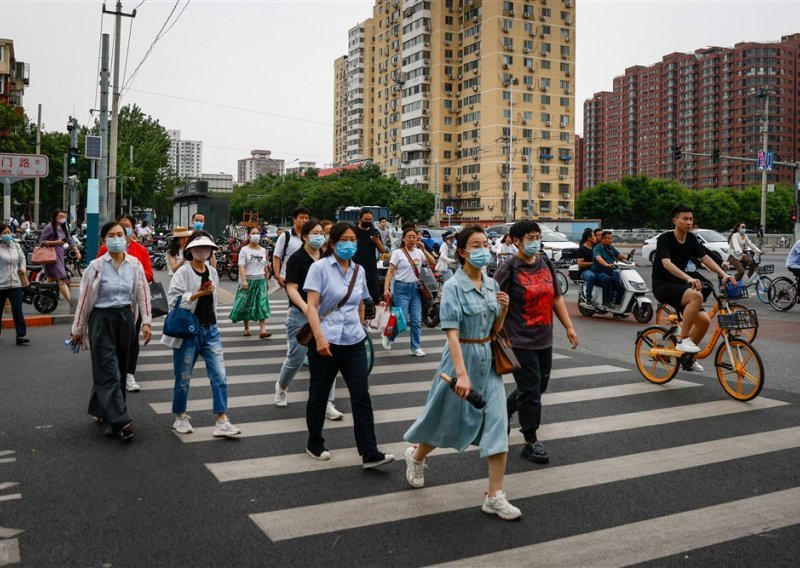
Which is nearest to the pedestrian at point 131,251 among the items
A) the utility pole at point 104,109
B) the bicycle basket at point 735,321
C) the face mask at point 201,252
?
the face mask at point 201,252

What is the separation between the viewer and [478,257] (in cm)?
477

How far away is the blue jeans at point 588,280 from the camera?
49.3 feet

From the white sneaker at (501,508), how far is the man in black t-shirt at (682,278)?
4.25 meters

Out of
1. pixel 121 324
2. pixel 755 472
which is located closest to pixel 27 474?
pixel 121 324

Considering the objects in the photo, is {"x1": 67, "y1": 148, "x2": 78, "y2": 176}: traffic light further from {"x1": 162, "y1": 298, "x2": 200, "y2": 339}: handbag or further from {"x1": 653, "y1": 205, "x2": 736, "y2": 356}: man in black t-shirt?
{"x1": 653, "y1": 205, "x2": 736, "y2": 356}: man in black t-shirt

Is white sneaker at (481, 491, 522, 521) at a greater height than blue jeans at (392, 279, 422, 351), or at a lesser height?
lesser

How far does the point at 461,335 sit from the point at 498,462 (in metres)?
0.79

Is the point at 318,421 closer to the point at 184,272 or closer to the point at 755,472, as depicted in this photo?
the point at 184,272

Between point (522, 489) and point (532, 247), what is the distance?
1.82 m

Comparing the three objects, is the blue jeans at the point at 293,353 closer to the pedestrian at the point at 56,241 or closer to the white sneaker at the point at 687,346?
the white sneaker at the point at 687,346

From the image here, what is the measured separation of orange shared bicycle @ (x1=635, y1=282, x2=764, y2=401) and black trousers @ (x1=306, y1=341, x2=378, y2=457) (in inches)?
158

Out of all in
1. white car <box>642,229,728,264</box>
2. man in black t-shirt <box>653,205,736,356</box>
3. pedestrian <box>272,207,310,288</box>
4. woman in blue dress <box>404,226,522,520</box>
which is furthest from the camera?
white car <box>642,229,728,264</box>

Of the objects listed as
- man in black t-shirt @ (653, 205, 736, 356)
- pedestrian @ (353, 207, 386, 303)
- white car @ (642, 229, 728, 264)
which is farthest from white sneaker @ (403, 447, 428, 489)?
white car @ (642, 229, 728, 264)

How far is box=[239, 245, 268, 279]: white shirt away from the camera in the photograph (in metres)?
12.1
